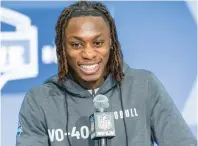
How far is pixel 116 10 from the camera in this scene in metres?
2.85

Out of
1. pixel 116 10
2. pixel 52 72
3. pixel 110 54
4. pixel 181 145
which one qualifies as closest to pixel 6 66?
pixel 52 72

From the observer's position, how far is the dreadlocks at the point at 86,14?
6.76 ft

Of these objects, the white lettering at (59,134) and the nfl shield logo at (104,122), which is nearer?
the nfl shield logo at (104,122)

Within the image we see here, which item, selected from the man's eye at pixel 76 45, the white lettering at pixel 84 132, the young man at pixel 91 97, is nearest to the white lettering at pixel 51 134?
the young man at pixel 91 97

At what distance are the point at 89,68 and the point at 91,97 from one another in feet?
0.49

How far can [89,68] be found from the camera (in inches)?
78.7

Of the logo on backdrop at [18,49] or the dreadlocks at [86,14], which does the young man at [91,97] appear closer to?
the dreadlocks at [86,14]

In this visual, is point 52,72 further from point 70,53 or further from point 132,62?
point 70,53

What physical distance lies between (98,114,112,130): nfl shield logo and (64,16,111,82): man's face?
0.40m

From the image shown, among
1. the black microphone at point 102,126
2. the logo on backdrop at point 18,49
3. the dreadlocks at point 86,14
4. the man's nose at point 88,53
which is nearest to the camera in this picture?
the black microphone at point 102,126

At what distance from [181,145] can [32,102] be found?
1.97 ft

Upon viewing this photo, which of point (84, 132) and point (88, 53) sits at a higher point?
point (88, 53)

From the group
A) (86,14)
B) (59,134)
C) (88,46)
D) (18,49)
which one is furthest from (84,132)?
(18,49)

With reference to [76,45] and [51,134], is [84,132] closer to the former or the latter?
[51,134]
